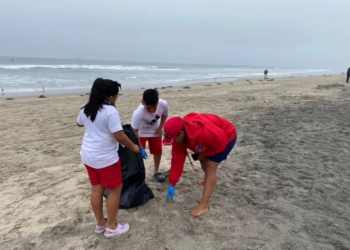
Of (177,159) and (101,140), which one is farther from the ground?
(101,140)

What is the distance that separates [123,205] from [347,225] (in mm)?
2291

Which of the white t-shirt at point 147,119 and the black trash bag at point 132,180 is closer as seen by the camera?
the black trash bag at point 132,180

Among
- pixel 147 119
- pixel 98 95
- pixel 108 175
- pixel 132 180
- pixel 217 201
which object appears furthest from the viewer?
pixel 147 119

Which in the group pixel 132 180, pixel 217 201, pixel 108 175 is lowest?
pixel 217 201

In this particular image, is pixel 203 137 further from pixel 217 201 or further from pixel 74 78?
pixel 74 78

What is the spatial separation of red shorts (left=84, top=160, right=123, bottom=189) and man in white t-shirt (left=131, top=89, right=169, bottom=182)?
96 centimetres

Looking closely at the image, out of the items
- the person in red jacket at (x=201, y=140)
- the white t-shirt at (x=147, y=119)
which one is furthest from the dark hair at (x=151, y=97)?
the person in red jacket at (x=201, y=140)

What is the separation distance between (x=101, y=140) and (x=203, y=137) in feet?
3.09

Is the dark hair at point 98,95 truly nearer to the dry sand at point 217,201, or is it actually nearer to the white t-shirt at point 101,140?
the white t-shirt at point 101,140

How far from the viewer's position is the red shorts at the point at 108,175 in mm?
2500

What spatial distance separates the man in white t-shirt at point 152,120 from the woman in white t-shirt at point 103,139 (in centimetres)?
79

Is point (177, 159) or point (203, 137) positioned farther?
point (177, 159)

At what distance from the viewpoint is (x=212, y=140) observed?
9.10 ft

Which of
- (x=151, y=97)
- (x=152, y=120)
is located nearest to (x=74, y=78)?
(x=152, y=120)
